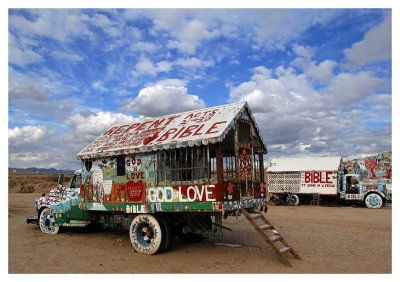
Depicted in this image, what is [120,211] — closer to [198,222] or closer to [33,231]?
[198,222]

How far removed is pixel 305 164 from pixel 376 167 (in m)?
4.57

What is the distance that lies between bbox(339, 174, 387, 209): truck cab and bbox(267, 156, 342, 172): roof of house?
1.30 meters

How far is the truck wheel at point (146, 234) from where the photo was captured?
9.62 m

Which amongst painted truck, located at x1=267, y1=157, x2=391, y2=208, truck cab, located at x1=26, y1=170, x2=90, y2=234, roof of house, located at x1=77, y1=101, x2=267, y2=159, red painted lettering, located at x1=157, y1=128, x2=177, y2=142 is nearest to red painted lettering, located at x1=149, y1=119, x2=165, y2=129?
roof of house, located at x1=77, y1=101, x2=267, y2=159

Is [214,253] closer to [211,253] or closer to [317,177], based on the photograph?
[211,253]

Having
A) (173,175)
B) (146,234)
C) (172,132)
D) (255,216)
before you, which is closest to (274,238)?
(255,216)

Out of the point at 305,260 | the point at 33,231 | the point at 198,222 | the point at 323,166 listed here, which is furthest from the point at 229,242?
the point at 323,166

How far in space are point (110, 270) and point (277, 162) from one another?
67.9 ft

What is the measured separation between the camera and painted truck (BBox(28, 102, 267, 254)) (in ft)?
29.2

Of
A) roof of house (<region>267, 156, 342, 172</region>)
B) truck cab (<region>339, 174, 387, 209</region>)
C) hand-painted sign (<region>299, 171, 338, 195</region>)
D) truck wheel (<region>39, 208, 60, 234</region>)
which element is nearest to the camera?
truck wheel (<region>39, 208, 60, 234</region>)

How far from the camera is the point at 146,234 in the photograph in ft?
32.5

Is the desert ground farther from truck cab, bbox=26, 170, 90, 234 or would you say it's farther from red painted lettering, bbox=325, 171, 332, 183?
red painted lettering, bbox=325, 171, 332, 183

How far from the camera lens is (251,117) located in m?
10.2

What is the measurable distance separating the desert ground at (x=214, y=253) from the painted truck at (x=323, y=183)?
8.14 metres
